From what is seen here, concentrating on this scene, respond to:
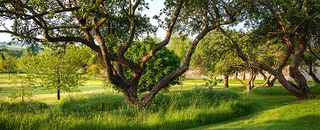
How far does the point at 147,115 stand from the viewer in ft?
51.2

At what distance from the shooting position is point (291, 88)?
71.0 ft

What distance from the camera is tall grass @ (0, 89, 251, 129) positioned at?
13315 millimetres

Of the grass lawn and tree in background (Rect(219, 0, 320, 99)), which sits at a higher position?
tree in background (Rect(219, 0, 320, 99))

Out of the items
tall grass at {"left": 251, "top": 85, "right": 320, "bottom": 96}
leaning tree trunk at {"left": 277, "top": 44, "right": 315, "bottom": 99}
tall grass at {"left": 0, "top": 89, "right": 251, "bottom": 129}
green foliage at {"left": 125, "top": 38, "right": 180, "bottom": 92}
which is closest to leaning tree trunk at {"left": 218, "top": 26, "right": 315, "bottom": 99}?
leaning tree trunk at {"left": 277, "top": 44, "right": 315, "bottom": 99}

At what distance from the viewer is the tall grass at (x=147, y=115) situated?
43.7 ft

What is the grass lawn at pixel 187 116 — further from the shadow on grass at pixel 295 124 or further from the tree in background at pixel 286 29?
the tree in background at pixel 286 29

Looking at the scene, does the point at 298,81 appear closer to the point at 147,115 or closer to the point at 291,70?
the point at 291,70

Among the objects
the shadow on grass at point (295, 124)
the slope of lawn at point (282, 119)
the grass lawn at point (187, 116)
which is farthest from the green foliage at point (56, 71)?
the shadow on grass at point (295, 124)

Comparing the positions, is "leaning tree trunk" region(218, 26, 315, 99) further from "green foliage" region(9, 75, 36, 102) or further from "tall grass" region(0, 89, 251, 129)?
"green foliage" region(9, 75, 36, 102)

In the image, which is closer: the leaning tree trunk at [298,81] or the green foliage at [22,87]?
the leaning tree trunk at [298,81]

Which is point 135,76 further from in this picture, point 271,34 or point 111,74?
point 271,34

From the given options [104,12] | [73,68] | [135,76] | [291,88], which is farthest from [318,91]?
[73,68]

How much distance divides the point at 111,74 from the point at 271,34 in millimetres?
10175

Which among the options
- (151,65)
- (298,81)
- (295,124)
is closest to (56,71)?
(151,65)
